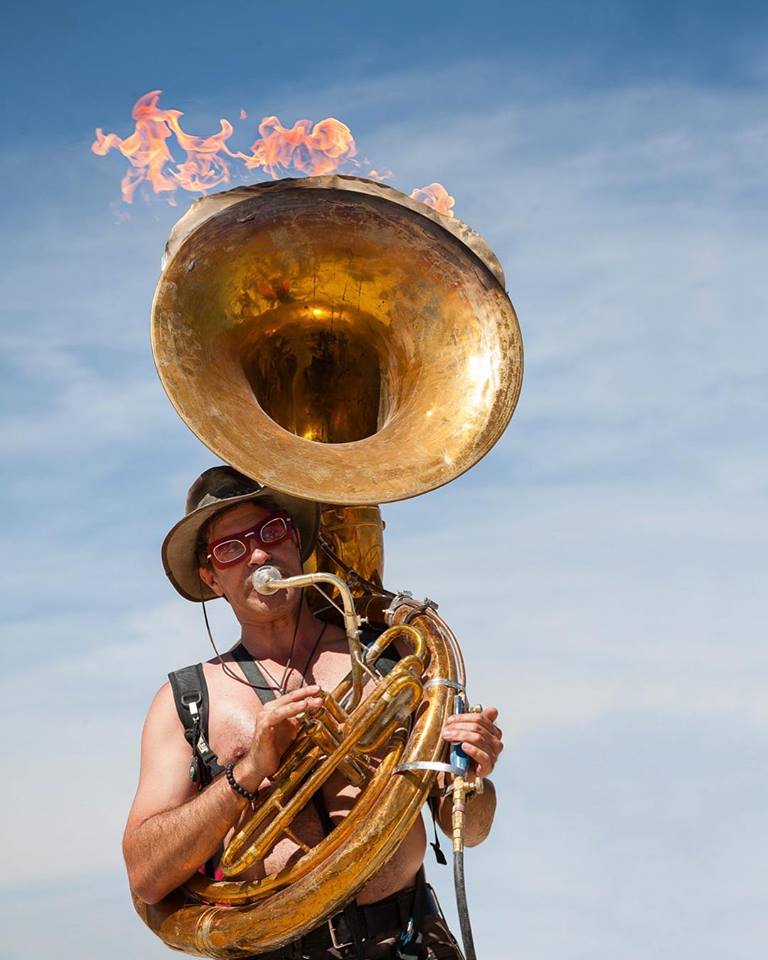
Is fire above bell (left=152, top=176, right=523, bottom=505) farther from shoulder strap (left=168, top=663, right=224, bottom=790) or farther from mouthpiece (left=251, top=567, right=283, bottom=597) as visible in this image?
shoulder strap (left=168, top=663, right=224, bottom=790)

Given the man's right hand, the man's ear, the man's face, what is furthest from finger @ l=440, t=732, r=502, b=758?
the man's ear

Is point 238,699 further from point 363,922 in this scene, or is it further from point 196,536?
point 363,922

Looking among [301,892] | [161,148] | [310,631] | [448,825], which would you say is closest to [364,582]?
[310,631]

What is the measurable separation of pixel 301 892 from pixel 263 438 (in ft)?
5.73

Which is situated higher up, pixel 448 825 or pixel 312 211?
pixel 312 211

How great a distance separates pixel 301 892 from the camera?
4977 mm

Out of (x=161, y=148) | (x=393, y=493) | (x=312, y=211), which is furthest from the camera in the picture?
(x=161, y=148)

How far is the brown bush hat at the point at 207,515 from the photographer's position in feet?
18.9

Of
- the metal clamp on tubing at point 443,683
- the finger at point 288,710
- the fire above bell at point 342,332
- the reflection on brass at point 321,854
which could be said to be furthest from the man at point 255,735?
the fire above bell at point 342,332

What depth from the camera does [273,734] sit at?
500 cm

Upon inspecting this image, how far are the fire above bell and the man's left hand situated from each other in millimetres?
918

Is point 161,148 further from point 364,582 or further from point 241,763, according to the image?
point 241,763

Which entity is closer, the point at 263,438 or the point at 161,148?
the point at 263,438

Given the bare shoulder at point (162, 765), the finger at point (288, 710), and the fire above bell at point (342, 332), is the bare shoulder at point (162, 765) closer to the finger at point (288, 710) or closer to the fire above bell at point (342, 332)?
the finger at point (288, 710)
